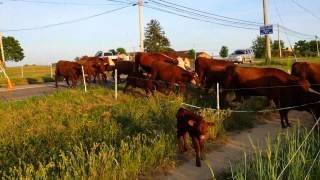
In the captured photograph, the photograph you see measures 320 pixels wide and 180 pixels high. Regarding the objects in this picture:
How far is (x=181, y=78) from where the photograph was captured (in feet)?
58.3

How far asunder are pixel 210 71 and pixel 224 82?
6.48ft

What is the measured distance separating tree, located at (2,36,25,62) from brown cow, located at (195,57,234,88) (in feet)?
280

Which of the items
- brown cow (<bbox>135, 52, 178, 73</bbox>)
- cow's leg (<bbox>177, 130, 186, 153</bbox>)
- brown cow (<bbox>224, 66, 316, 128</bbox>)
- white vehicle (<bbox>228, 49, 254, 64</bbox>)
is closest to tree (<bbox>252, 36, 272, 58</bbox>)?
white vehicle (<bbox>228, 49, 254, 64</bbox>)

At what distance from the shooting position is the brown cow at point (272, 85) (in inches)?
513

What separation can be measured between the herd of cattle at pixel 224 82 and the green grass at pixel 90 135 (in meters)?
0.78

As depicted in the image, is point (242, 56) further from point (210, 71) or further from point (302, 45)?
point (210, 71)

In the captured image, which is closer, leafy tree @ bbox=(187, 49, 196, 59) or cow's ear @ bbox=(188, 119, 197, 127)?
cow's ear @ bbox=(188, 119, 197, 127)

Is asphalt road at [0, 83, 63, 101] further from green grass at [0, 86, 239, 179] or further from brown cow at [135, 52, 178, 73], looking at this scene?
brown cow at [135, 52, 178, 73]

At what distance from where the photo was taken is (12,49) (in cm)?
9931

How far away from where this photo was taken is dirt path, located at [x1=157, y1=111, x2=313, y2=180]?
920 cm

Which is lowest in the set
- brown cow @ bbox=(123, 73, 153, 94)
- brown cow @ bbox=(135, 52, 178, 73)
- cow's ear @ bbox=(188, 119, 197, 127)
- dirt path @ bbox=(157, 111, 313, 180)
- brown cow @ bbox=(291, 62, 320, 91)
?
dirt path @ bbox=(157, 111, 313, 180)

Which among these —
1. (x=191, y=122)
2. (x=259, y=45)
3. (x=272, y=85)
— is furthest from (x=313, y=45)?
(x=191, y=122)

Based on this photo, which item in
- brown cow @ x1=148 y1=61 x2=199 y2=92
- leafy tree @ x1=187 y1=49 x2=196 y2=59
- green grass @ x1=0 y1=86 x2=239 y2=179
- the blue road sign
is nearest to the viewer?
green grass @ x1=0 y1=86 x2=239 y2=179

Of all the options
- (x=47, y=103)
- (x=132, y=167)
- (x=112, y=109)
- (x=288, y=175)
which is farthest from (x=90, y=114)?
(x=288, y=175)
